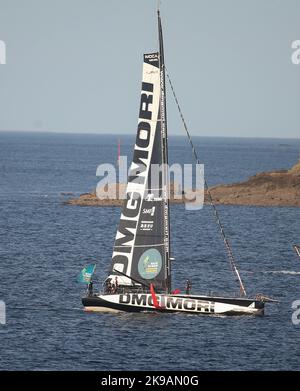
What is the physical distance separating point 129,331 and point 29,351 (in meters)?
6.12

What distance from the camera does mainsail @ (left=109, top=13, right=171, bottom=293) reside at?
59500mm

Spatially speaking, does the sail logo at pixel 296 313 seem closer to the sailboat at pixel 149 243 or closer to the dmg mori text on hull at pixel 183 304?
the sailboat at pixel 149 243

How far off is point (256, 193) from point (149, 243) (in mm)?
83531

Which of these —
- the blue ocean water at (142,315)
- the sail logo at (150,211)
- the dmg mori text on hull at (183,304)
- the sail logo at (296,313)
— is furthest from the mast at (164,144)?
the sail logo at (296,313)

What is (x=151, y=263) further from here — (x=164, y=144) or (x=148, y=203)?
(x=164, y=144)

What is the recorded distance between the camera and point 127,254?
200 feet

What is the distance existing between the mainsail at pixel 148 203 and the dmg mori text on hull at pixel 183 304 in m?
1.06

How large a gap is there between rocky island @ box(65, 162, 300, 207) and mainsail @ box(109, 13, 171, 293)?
7851cm

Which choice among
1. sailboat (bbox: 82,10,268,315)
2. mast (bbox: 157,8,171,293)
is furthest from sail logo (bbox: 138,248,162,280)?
mast (bbox: 157,8,171,293)

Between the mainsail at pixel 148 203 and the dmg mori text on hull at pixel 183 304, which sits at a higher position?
the mainsail at pixel 148 203

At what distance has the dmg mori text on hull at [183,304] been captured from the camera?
59750 millimetres

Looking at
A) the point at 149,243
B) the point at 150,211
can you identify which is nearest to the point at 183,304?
the point at 149,243

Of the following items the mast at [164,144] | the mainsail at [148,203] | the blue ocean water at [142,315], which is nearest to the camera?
the blue ocean water at [142,315]
